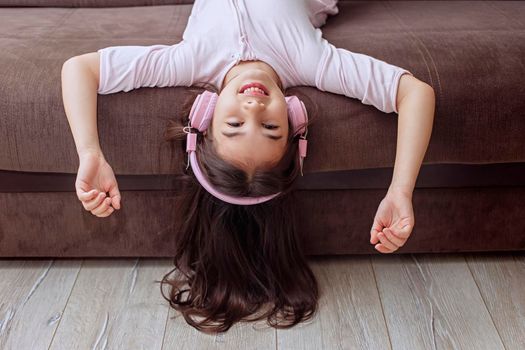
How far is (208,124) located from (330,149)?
10.2 inches

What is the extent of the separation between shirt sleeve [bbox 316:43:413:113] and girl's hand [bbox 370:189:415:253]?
0.20 m

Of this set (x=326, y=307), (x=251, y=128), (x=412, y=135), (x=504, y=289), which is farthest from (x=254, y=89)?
(x=504, y=289)

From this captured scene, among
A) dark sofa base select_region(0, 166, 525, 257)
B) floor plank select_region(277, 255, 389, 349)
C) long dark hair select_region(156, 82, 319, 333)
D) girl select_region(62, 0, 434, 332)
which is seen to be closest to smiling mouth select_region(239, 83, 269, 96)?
girl select_region(62, 0, 434, 332)

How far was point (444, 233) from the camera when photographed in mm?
1571

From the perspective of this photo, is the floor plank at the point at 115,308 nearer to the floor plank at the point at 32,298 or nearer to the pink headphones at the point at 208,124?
the floor plank at the point at 32,298

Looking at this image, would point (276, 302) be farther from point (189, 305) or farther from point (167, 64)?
point (167, 64)

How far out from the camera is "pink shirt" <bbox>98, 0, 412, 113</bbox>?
4.58 ft

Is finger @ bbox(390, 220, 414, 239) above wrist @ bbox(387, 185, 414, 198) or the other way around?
the other way around

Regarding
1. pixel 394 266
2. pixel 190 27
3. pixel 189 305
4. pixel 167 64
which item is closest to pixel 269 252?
pixel 189 305

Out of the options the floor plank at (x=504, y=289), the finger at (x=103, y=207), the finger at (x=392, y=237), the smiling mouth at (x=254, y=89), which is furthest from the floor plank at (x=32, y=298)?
the floor plank at (x=504, y=289)

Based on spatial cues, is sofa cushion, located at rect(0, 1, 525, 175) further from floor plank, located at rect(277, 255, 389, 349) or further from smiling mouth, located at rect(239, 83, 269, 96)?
floor plank, located at rect(277, 255, 389, 349)

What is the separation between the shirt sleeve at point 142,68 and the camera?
140 centimetres

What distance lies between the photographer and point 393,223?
1.28 m

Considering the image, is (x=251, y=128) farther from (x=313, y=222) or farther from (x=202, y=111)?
(x=313, y=222)
